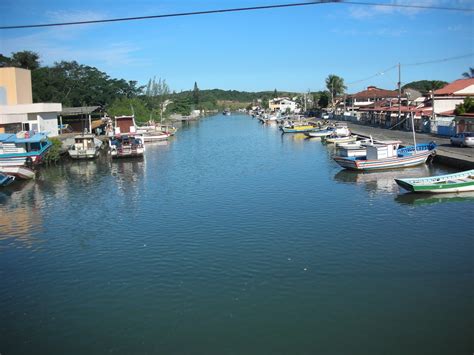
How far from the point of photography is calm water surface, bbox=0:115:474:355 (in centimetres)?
1056

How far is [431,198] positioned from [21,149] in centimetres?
2730

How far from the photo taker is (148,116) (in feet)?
256

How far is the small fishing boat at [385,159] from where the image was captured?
30562mm

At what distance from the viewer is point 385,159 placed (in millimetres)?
30641

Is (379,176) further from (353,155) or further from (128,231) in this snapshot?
(128,231)

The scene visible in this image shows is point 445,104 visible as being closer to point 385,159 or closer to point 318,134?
point 318,134

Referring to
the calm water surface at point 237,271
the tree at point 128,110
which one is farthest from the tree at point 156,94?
the calm water surface at point 237,271

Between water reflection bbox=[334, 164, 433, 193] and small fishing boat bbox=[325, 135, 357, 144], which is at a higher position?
small fishing boat bbox=[325, 135, 357, 144]

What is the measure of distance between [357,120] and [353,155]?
46001 mm

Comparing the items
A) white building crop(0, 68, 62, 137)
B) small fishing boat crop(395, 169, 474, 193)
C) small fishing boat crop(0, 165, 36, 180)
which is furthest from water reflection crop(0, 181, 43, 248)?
small fishing boat crop(395, 169, 474, 193)

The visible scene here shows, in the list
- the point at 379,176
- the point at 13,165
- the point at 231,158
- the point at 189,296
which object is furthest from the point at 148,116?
the point at 189,296

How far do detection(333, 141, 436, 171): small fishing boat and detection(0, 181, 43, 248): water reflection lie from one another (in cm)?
1879

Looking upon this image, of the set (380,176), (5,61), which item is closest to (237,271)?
(380,176)

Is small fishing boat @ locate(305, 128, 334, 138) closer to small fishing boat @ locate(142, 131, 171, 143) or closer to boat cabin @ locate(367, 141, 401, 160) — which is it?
small fishing boat @ locate(142, 131, 171, 143)
